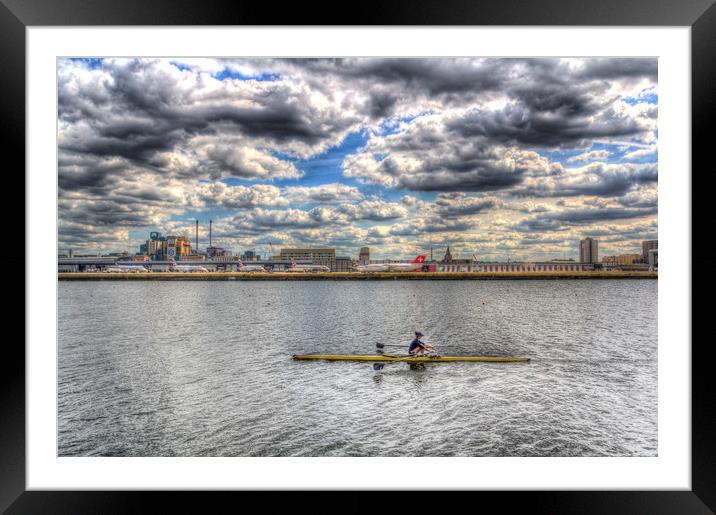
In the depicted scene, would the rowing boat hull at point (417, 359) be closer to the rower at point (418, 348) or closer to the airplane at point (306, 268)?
the rower at point (418, 348)

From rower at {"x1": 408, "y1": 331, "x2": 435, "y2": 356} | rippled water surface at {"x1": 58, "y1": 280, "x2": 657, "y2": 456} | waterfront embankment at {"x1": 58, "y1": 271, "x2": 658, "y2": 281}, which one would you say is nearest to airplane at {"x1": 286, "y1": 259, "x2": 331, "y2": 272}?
waterfront embankment at {"x1": 58, "y1": 271, "x2": 658, "y2": 281}

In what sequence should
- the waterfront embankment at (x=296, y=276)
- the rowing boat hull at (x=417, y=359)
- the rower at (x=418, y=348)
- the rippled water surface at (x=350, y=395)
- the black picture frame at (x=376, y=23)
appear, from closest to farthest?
1. the black picture frame at (x=376, y=23)
2. the rippled water surface at (x=350, y=395)
3. the rowing boat hull at (x=417, y=359)
4. the rower at (x=418, y=348)
5. the waterfront embankment at (x=296, y=276)

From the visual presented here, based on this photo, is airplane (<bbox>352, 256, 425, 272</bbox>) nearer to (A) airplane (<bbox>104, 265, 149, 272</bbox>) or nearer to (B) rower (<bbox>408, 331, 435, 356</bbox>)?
(A) airplane (<bbox>104, 265, 149, 272</bbox>)

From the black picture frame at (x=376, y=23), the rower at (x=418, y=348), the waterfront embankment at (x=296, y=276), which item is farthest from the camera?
the waterfront embankment at (x=296, y=276)

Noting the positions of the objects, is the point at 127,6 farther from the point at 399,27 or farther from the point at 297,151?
the point at 297,151

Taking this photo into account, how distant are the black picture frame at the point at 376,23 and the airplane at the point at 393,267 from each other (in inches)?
3247

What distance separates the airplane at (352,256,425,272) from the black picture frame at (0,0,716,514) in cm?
8247

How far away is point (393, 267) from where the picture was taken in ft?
280

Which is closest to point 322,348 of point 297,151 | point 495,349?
point 495,349

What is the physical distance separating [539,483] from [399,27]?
8.62ft

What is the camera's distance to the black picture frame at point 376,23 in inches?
83.4

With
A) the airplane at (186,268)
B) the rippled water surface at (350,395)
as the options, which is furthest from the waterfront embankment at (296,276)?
the rippled water surface at (350,395)

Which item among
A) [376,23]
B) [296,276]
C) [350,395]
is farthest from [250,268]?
[376,23]

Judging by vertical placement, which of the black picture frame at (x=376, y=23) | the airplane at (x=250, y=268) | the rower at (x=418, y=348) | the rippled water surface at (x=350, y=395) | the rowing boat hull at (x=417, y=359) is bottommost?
the rippled water surface at (x=350, y=395)
